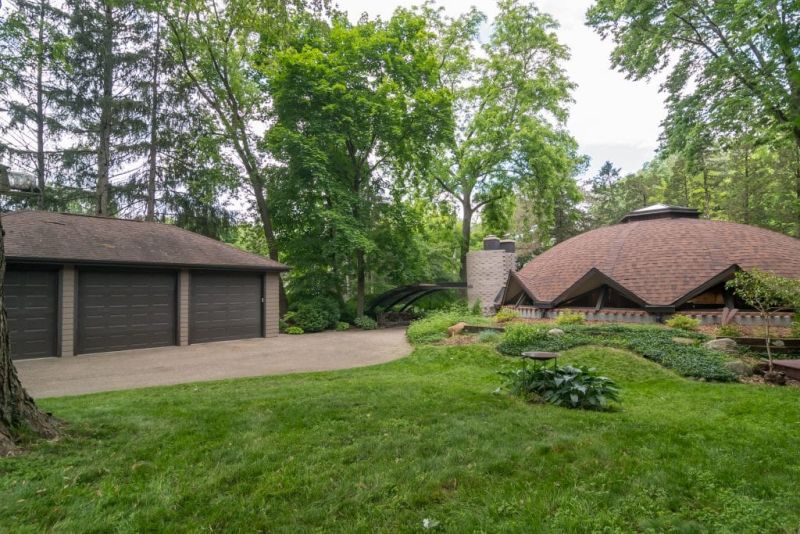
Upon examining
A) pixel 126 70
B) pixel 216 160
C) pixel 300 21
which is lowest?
pixel 300 21

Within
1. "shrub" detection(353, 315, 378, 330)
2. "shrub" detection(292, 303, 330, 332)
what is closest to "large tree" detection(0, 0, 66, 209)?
"shrub" detection(292, 303, 330, 332)

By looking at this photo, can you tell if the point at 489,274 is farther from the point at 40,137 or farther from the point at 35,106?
the point at 35,106

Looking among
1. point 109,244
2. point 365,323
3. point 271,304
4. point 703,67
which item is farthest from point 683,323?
point 109,244

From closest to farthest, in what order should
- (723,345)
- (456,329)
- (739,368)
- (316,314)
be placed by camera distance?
(739,368), (723,345), (456,329), (316,314)

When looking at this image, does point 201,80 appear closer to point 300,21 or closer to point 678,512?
point 300,21

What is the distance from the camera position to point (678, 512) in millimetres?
2498

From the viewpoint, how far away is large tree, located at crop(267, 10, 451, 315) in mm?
15641

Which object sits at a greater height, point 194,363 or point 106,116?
point 106,116

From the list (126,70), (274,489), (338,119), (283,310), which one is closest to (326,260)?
(283,310)

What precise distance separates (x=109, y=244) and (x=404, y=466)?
36.8 feet

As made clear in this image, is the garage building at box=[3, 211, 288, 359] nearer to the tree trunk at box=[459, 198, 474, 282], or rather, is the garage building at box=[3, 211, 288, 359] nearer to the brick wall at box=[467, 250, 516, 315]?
the brick wall at box=[467, 250, 516, 315]

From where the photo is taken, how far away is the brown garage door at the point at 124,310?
9953 millimetres

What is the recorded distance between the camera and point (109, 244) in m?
10.8

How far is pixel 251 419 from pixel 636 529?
3608 mm
